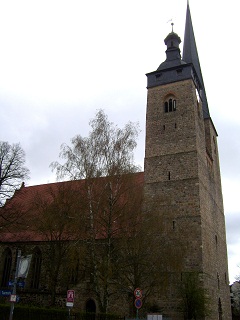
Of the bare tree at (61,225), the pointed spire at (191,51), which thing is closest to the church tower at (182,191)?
the bare tree at (61,225)

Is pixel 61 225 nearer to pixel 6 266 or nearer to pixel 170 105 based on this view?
pixel 6 266

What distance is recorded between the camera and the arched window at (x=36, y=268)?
25094 millimetres

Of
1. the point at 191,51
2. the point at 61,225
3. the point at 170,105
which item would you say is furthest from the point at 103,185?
the point at 191,51

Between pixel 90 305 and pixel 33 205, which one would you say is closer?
pixel 90 305

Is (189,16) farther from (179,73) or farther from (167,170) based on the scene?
(167,170)

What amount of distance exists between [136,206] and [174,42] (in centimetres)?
1776

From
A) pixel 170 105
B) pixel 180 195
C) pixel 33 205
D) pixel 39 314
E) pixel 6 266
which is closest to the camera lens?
pixel 39 314

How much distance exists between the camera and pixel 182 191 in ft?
73.2

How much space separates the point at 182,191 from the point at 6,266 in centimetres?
1484

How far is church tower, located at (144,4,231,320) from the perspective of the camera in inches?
763

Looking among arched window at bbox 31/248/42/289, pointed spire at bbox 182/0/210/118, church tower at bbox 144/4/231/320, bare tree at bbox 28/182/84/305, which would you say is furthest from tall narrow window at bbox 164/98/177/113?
arched window at bbox 31/248/42/289

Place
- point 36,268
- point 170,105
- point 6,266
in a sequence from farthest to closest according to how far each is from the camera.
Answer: point 6,266 → point 170,105 → point 36,268

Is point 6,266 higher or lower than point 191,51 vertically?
lower

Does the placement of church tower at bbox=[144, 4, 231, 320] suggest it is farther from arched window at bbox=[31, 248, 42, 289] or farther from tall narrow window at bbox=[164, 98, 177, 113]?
arched window at bbox=[31, 248, 42, 289]
